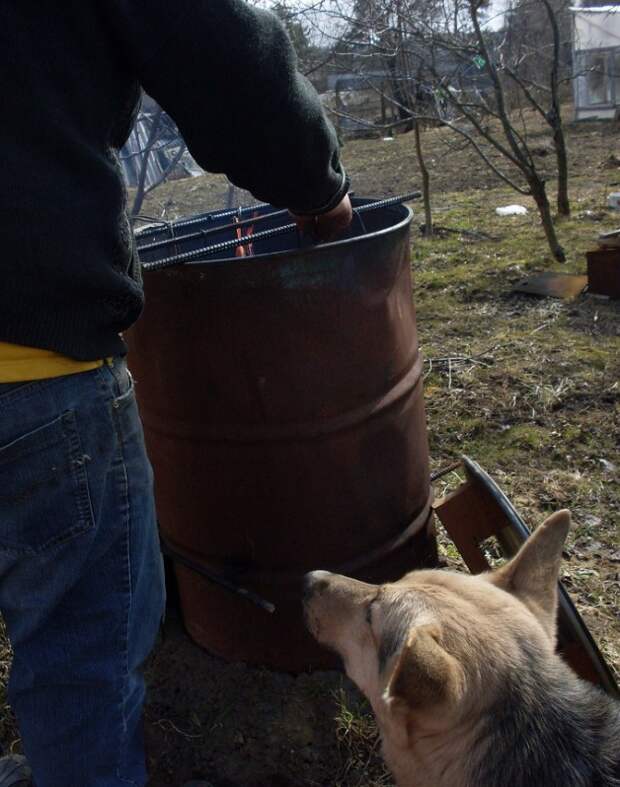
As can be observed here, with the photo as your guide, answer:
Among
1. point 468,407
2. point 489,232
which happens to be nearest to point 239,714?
point 468,407

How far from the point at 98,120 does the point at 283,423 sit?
3.50 feet

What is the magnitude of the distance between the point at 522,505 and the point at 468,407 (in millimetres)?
1004

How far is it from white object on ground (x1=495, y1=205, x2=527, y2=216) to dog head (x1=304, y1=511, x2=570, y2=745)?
7.26 meters

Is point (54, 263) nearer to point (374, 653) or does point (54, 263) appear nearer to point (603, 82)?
point (374, 653)

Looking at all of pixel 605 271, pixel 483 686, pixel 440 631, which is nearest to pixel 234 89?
pixel 440 631

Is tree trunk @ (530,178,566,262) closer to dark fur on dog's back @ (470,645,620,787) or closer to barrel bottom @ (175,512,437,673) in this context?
barrel bottom @ (175,512,437,673)

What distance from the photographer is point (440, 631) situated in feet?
5.03

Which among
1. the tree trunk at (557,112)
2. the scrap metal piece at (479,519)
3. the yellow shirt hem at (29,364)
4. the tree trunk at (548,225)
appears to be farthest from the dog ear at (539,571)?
the tree trunk at (557,112)

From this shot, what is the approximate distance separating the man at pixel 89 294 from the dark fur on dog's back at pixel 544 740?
32.0 inches

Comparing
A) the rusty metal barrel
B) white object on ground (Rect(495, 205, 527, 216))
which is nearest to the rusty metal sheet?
white object on ground (Rect(495, 205, 527, 216))

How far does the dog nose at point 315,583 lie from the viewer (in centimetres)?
193

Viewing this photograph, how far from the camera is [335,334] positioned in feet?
6.88

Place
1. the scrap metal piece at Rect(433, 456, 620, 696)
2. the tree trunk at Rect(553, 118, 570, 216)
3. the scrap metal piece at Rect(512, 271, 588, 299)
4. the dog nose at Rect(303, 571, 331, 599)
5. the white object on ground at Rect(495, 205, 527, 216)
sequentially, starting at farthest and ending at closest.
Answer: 1. the white object on ground at Rect(495, 205, 527, 216)
2. the tree trunk at Rect(553, 118, 570, 216)
3. the scrap metal piece at Rect(512, 271, 588, 299)
4. the scrap metal piece at Rect(433, 456, 620, 696)
5. the dog nose at Rect(303, 571, 331, 599)

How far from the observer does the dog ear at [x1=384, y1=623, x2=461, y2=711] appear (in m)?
1.38
